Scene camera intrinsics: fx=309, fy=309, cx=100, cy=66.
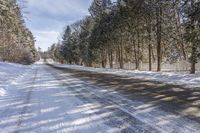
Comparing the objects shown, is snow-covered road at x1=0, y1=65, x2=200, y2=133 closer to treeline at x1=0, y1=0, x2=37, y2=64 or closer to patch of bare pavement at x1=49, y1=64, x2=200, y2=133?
patch of bare pavement at x1=49, y1=64, x2=200, y2=133

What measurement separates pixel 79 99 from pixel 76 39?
237 feet

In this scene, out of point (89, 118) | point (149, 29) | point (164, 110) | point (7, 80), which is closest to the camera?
point (89, 118)

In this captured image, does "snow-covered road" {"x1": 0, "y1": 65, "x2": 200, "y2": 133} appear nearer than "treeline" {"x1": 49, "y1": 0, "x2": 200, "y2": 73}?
Yes

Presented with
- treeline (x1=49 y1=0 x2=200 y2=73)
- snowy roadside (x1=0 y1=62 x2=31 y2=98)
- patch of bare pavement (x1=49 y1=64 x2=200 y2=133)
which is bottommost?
snowy roadside (x1=0 y1=62 x2=31 y2=98)

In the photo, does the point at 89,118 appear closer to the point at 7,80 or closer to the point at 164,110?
the point at 164,110

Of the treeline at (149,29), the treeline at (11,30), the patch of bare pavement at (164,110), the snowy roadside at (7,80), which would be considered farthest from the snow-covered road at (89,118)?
the treeline at (11,30)

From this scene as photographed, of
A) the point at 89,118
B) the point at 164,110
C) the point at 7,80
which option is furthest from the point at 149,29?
the point at 89,118

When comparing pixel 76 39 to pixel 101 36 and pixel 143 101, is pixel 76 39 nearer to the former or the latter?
pixel 101 36

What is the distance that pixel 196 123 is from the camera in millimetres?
6129

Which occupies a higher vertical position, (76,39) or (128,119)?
(76,39)

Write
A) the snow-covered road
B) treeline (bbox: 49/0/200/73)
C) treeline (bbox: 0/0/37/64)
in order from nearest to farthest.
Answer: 1. the snow-covered road
2. treeline (bbox: 49/0/200/73)
3. treeline (bbox: 0/0/37/64)

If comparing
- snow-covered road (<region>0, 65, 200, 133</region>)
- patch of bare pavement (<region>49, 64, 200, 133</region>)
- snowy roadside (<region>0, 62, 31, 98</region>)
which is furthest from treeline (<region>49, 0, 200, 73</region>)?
snow-covered road (<region>0, 65, 200, 133</region>)

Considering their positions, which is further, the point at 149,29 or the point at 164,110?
the point at 149,29

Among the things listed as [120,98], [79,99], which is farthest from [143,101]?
[79,99]
